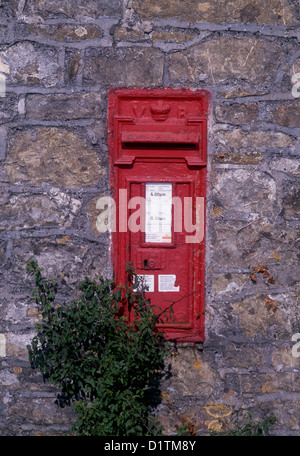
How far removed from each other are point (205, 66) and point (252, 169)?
714 millimetres

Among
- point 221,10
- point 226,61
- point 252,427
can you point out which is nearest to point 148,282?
point 252,427

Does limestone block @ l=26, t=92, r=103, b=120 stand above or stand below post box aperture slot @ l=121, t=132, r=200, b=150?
above

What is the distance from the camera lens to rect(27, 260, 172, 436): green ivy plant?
257cm

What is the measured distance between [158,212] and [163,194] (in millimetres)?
121

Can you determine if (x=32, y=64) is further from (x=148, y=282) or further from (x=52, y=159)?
(x=148, y=282)

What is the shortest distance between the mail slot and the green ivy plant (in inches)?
6.1

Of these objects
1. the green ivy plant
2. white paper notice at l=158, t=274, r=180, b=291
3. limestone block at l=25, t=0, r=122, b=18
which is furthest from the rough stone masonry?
white paper notice at l=158, t=274, r=180, b=291

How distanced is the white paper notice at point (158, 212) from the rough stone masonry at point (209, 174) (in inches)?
10.4

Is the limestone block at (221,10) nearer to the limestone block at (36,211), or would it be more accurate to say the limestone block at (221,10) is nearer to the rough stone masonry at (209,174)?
the rough stone masonry at (209,174)

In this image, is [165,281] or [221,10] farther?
[165,281]

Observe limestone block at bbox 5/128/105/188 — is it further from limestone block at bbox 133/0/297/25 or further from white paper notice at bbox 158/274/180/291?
limestone block at bbox 133/0/297/25

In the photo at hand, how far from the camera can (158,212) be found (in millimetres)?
2803

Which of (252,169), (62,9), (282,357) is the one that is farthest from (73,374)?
(62,9)

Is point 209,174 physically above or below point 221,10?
below
